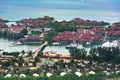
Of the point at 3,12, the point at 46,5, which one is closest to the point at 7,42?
the point at 3,12

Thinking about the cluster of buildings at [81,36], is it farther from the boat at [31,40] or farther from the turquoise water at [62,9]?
the turquoise water at [62,9]

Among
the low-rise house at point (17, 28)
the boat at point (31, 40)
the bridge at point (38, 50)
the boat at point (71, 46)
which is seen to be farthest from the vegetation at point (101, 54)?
the low-rise house at point (17, 28)

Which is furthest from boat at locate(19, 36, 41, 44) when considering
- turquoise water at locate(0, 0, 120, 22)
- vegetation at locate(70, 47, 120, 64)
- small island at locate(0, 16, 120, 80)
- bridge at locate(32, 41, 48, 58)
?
turquoise water at locate(0, 0, 120, 22)

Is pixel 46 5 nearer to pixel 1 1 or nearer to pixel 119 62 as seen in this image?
pixel 1 1

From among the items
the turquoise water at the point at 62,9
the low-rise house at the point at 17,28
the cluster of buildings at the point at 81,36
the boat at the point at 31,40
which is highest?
the turquoise water at the point at 62,9

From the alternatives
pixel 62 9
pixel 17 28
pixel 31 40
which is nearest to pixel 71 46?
pixel 31 40

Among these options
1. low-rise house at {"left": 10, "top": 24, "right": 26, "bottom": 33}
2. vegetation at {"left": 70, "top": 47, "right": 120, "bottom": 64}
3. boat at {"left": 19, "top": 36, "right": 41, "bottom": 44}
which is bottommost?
vegetation at {"left": 70, "top": 47, "right": 120, "bottom": 64}

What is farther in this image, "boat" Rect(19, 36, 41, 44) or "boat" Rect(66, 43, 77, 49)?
"boat" Rect(19, 36, 41, 44)

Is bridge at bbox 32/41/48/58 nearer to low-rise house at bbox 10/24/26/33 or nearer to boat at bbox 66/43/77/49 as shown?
boat at bbox 66/43/77/49
